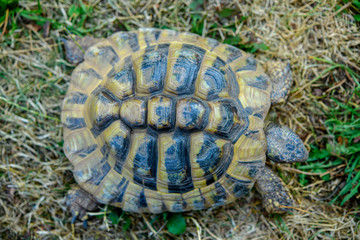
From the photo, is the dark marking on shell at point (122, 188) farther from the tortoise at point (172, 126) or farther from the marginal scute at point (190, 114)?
the marginal scute at point (190, 114)

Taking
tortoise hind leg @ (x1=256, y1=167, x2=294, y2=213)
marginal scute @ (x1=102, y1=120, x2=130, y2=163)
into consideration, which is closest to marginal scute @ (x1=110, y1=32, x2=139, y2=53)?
marginal scute @ (x1=102, y1=120, x2=130, y2=163)

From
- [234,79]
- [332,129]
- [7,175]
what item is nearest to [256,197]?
[332,129]

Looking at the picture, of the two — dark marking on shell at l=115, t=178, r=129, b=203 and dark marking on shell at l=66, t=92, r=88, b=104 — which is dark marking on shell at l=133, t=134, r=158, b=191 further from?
dark marking on shell at l=66, t=92, r=88, b=104

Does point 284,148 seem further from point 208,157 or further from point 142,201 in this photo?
point 142,201

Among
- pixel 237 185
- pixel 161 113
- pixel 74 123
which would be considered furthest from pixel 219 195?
pixel 74 123

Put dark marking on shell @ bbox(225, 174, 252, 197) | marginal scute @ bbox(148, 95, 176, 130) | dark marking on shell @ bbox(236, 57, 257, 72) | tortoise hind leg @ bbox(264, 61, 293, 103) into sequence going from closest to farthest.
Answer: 1. marginal scute @ bbox(148, 95, 176, 130)
2. dark marking on shell @ bbox(225, 174, 252, 197)
3. dark marking on shell @ bbox(236, 57, 257, 72)
4. tortoise hind leg @ bbox(264, 61, 293, 103)

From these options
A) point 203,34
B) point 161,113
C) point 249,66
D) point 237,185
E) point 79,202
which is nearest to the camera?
point 161,113
